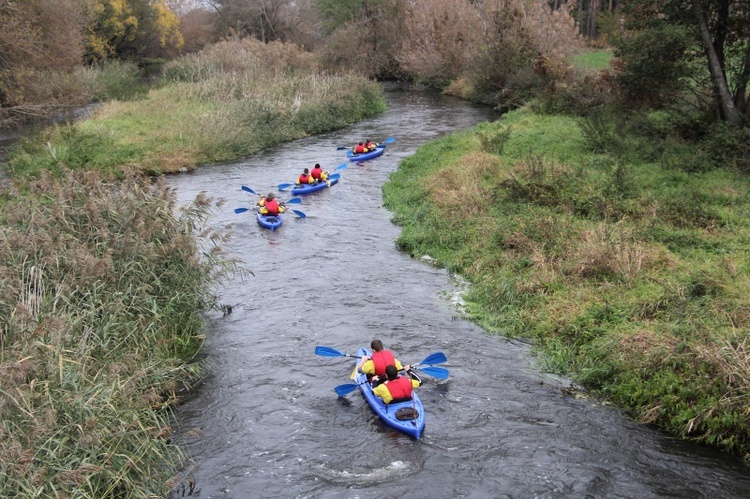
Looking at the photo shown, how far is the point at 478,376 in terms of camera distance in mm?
9672

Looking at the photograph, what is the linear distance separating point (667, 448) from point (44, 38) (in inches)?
958

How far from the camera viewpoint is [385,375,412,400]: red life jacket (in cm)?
866

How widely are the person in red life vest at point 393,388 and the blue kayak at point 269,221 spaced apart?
824 centimetres

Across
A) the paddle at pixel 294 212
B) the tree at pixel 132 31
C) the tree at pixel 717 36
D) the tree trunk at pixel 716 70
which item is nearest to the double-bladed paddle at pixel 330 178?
the paddle at pixel 294 212

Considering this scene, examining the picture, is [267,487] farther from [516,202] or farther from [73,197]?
[516,202]

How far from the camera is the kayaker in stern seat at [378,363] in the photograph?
908 cm

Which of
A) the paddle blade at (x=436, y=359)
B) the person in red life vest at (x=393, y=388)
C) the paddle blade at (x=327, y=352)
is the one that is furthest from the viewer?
the paddle blade at (x=327, y=352)

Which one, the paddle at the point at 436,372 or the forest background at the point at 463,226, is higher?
the forest background at the point at 463,226

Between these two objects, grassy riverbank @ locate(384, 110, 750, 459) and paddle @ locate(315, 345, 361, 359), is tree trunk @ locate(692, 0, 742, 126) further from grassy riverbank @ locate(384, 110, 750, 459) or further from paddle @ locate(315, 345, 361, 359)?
paddle @ locate(315, 345, 361, 359)

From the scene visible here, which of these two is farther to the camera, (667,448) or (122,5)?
(122,5)

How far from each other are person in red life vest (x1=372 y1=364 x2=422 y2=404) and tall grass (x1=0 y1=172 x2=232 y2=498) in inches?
102

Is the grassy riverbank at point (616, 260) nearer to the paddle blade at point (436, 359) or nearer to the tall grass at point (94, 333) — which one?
the paddle blade at point (436, 359)

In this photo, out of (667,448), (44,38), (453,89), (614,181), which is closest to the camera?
(667,448)

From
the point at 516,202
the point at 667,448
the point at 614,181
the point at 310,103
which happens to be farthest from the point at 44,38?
the point at 667,448
